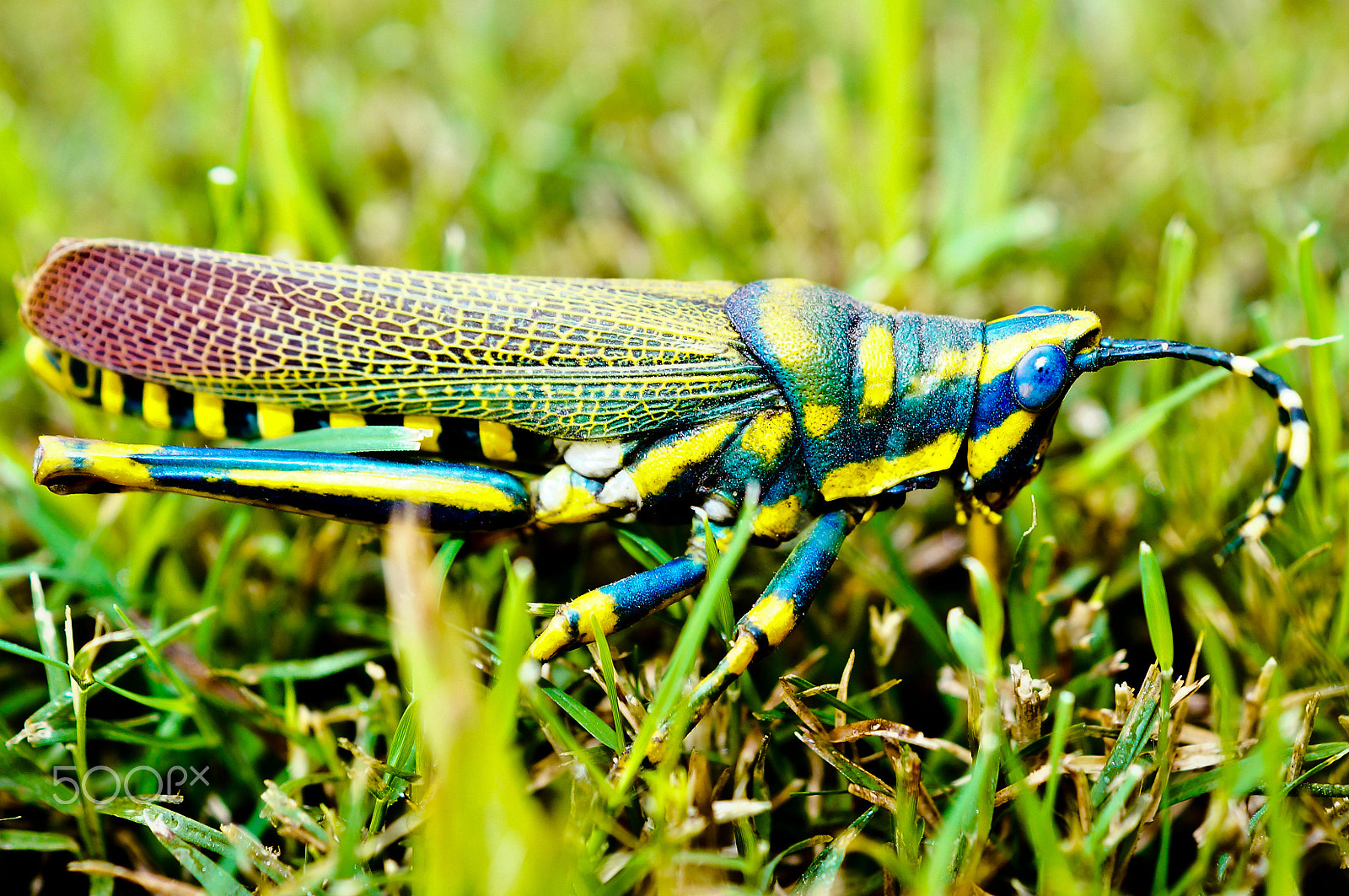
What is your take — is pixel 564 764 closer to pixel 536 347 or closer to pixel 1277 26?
pixel 536 347

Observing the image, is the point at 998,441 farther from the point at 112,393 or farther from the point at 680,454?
the point at 112,393

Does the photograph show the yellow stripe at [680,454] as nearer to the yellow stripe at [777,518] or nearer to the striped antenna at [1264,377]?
the yellow stripe at [777,518]

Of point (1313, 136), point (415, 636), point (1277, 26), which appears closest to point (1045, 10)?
point (1313, 136)

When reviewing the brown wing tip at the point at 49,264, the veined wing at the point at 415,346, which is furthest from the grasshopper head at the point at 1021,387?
the brown wing tip at the point at 49,264

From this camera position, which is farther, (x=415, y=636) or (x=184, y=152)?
(x=184, y=152)

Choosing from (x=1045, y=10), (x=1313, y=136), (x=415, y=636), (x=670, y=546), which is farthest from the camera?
(x=1313, y=136)

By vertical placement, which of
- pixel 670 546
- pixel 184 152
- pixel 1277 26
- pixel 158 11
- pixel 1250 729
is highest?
pixel 158 11
